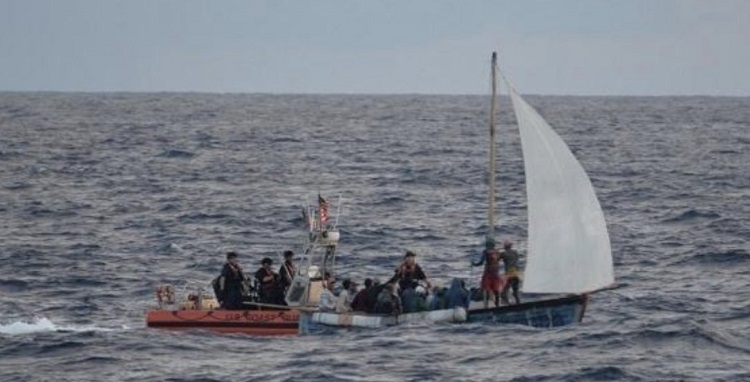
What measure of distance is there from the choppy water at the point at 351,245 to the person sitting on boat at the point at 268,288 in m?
1.63

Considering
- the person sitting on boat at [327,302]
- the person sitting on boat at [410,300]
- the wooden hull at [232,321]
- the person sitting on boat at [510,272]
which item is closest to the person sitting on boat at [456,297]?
the person sitting on boat at [410,300]

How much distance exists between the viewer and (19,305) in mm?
38719

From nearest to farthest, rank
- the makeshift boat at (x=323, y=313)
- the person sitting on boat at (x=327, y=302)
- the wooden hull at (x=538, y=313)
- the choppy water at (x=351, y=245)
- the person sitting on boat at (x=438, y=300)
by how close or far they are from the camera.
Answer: the choppy water at (x=351, y=245) < the wooden hull at (x=538, y=313) < the makeshift boat at (x=323, y=313) < the person sitting on boat at (x=438, y=300) < the person sitting on boat at (x=327, y=302)

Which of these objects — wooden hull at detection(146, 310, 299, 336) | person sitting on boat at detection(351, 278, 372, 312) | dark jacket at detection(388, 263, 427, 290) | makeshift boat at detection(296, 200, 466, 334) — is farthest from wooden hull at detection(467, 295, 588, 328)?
wooden hull at detection(146, 310, 299, 336)

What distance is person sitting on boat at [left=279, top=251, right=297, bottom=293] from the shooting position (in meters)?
35.5

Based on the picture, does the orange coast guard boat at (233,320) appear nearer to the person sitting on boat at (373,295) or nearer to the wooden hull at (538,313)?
Result: the person sitting on boat at (373,295)

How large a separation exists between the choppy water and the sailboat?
105 centimetres

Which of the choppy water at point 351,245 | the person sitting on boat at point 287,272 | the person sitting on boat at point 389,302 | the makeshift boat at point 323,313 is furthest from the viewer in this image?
the person sitting on boat at point 287,272

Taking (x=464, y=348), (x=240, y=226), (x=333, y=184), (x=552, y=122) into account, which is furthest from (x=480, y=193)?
(x=552, y=122)

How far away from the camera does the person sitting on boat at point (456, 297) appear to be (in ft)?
112

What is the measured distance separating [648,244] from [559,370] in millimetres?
21254

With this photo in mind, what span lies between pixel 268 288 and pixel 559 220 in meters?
6.06

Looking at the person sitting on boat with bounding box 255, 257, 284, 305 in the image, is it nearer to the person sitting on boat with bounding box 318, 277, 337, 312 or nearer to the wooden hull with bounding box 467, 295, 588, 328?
the person sitting on boat with bounding box 318, 277, 337, 312

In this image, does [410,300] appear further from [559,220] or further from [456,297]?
[559,220]
